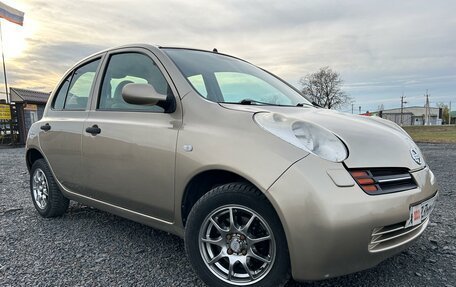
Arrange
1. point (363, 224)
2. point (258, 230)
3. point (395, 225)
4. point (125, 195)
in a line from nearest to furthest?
point (363, 224), point (395, 225), point (258, 230), point (125, 195)

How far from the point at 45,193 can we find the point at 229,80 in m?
2.52

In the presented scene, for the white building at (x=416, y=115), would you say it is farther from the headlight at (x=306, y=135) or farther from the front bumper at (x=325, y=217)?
the front bumper at (x=325, y=217)

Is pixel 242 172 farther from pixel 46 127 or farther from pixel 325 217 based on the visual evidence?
pixel 46 127

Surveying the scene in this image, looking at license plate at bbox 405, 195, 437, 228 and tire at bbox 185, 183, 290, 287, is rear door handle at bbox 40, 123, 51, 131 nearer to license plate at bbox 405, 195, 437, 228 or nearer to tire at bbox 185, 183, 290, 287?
tire at bbox 185, 183, 290, 287

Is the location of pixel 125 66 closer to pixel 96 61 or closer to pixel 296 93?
pixel 96 61

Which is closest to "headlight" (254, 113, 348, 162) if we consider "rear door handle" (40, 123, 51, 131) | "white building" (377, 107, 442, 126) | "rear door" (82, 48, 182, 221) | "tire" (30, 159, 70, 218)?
"rear door" (82, 48, 182, 221)

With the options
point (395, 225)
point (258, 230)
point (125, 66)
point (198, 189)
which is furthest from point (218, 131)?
point (125, 66)

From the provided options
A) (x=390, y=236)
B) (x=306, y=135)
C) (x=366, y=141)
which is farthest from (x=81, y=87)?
(x=390, y=236)

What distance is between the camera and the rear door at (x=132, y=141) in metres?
2.44

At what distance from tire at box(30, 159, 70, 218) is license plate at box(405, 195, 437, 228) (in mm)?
3317

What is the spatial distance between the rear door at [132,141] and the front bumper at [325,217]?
0.88 metres

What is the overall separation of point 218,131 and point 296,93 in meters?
1.52

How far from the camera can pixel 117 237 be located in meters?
3.24

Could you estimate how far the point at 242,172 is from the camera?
198 cm
